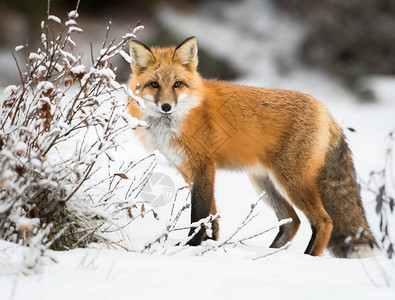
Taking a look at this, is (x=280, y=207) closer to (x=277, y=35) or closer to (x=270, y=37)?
(x=270, y=37)

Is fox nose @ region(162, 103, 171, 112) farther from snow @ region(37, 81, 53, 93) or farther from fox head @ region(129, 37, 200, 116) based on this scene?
snow @ region(37, 81, 53, 93)

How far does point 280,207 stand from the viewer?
382cm

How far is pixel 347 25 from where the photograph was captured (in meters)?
10.8

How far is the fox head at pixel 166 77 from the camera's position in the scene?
10.8ft

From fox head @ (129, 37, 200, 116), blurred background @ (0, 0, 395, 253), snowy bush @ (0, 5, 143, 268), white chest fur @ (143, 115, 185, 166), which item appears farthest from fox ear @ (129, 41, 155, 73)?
blurred background @ (0, 0, 395, 253)

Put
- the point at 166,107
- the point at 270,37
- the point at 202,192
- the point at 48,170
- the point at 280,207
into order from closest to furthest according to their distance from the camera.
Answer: the point at 48,170 < the point at 166,107 < the point at 202,192 < the point at 280,207 < the point at 270,37

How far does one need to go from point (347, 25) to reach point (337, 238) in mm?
8635

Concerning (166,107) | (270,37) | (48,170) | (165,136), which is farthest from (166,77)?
(270,37)

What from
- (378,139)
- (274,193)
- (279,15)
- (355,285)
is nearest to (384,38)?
(279,15)

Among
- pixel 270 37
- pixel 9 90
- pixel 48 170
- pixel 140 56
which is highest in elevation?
pixel 270 37

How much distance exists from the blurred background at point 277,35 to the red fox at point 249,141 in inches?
246

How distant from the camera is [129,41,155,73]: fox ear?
3428mm

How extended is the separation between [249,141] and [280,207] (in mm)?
710

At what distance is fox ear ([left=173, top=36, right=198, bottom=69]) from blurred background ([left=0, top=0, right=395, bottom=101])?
6.20 meters
